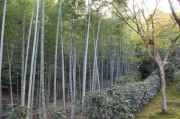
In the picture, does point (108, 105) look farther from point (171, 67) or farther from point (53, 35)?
point (171, 67)

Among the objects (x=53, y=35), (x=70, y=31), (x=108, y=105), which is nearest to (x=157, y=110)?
(x=70, y=31)

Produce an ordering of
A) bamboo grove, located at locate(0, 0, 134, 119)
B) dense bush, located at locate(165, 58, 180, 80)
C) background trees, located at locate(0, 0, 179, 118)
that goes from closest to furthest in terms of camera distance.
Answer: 1. bamboo grove, located at locate(0, 0, 134, 119)
2. background trees, located at locate(0, 0, 179, 118)
3. dense bush, located at locate(165, 58, 180, 80)

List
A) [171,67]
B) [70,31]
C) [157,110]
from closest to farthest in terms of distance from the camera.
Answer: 1. [70,31]
2. [157,110]
3. [171,67]

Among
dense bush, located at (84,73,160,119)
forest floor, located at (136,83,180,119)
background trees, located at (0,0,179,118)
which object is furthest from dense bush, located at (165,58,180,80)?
dense bush, located at (84,73,160,119)

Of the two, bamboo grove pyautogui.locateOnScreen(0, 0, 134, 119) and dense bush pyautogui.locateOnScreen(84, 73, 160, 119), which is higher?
bamboo grove pyautogui.locateOnScreen(0, 0, 134, 119)

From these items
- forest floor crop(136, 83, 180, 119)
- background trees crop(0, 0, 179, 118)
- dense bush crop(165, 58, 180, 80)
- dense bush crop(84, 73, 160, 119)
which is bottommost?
forest floor crop(136, 83, 180, 119)

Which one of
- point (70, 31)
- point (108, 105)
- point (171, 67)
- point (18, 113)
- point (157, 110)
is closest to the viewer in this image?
point (18, 113)

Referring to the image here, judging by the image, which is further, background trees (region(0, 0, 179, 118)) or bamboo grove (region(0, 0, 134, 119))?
background trees (region(0, 0, 179, 118))

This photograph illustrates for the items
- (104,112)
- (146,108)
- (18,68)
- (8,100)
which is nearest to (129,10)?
(146,108)

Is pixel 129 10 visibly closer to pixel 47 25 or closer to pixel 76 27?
pixel 76 27

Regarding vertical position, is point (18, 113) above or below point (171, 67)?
below

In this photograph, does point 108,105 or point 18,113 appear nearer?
point 18,113

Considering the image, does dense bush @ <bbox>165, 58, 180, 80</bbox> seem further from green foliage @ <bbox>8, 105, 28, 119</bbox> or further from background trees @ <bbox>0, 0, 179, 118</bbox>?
green foliage @ <bbox>8, 105, 28, 119</bbox>

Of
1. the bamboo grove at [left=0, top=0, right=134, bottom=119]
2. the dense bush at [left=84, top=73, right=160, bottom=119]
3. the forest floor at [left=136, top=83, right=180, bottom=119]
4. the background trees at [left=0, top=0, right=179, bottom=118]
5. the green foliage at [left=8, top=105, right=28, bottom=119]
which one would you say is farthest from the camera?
the forest floor at [left=136, top=83, right=180, bottom=119]
